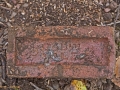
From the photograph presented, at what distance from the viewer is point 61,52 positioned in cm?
217

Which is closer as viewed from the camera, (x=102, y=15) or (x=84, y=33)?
(x=84, y=33)

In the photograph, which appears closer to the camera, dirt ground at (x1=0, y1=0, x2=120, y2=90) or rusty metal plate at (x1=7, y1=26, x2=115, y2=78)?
rusty metal plate at (x1=7, y1=26, x2=115, y2=78)

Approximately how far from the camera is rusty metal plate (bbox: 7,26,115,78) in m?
2.14

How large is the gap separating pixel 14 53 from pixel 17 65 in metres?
0.08

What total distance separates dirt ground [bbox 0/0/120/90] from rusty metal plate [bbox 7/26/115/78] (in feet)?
0.61

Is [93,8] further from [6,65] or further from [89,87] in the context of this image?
[6,65]

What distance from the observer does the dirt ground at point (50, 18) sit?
7.61 feet

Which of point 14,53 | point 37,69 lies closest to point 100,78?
point 37,69

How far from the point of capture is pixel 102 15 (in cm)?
242

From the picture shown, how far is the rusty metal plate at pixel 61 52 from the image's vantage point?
214 centimetres

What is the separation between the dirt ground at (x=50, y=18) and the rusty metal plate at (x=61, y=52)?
0.19 meters

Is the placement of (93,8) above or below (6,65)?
above

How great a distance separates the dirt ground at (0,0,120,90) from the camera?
7.61 ft

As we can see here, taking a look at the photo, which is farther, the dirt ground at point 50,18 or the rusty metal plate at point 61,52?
the dirt ground at point 50,18
